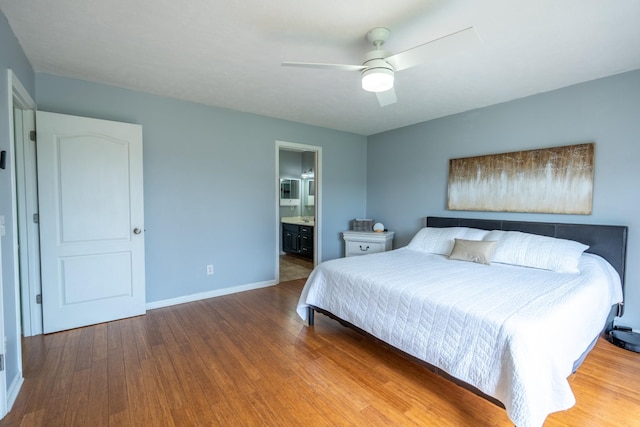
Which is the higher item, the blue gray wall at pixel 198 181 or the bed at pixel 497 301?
the blue gray wall at pixel 198 181

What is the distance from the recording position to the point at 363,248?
451cm

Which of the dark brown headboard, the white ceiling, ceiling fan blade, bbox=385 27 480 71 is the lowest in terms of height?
the dark brown headboard

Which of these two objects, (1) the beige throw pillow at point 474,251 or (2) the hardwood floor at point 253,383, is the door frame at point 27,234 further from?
(1) the beige throw pillow at point 474,251

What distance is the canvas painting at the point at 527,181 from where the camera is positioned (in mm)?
2861

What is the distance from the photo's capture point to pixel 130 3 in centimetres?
173

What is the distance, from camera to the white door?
2.63 meters


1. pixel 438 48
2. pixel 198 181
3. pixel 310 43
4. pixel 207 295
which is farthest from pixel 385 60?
pixel 207 295

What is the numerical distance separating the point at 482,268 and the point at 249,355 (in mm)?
2139

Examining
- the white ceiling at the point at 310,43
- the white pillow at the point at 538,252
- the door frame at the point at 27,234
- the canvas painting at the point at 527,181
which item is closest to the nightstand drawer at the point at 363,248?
the canvas painting at the point at 527,181

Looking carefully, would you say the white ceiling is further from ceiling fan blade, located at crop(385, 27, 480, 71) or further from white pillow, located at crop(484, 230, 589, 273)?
white pillow, located at crop(484, 230, 589, 273)

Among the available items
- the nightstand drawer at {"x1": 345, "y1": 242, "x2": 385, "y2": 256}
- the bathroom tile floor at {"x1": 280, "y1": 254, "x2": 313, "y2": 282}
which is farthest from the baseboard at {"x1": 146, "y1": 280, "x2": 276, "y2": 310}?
the nightstand drawer at {"x1": 345, "y1": 242, "x2": 385, "y2": 256}

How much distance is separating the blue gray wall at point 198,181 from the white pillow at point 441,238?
1.97 meters

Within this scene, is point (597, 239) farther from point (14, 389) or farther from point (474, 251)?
point (14, 389)

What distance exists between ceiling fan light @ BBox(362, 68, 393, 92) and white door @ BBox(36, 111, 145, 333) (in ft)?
7.79
